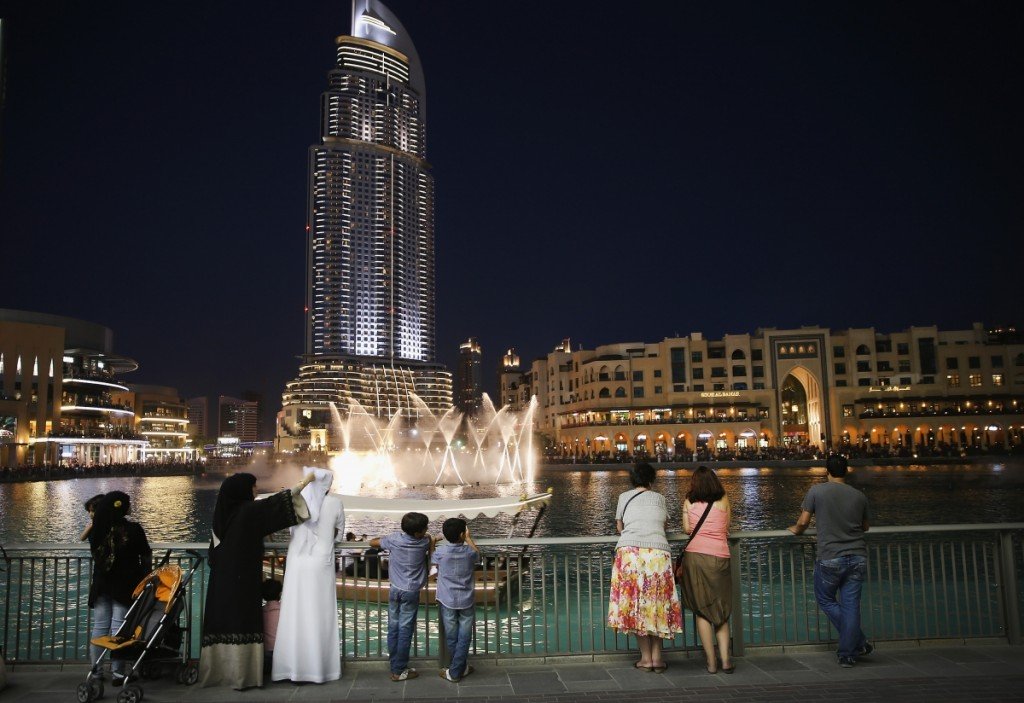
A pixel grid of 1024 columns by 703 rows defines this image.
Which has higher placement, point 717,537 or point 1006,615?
point 717,537

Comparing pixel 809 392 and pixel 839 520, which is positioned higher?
pixel 809 392

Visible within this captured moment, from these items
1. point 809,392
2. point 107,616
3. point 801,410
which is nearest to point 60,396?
point 107,616

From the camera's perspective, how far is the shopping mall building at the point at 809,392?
308ft

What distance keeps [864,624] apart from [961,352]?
9791 cm

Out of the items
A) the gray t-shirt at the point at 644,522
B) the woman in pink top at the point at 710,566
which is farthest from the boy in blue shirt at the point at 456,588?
the woman in pink top at the point at 710,566

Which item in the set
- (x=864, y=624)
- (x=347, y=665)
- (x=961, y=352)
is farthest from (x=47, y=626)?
(x=961, y=352)

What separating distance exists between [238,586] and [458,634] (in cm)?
206

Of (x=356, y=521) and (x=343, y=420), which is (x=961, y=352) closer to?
(x=356, y=521)

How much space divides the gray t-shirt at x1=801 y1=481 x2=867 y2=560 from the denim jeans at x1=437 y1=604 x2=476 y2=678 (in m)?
3.46

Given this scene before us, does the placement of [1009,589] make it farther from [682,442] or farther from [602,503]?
[682,442]

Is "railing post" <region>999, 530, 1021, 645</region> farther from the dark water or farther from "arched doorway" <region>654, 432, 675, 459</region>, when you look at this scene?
"arched doorway" <region>654, 432, 675, 459</region>

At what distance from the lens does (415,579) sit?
7.25 m

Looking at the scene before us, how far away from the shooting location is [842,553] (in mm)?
7434

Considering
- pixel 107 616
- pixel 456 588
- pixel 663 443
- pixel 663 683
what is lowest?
pixel 663 683
